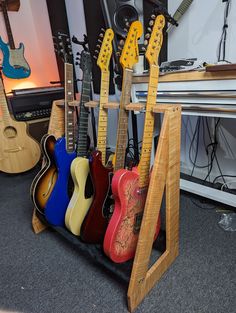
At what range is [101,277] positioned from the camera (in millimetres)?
964

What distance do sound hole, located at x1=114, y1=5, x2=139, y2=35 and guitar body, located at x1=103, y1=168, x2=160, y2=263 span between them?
113 cm

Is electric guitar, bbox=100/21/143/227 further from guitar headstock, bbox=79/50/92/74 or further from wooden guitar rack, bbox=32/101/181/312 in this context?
guitar headstock, bbox=79/50/92/74

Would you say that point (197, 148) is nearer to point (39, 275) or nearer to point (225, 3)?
point (225, 3)

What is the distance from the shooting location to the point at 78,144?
3.48 ft

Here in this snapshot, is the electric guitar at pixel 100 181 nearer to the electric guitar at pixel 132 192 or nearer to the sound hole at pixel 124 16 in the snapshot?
→ the electric guitar at pixel 132 192

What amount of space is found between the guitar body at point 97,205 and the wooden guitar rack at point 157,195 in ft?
0.47

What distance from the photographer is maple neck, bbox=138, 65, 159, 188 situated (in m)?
0.78

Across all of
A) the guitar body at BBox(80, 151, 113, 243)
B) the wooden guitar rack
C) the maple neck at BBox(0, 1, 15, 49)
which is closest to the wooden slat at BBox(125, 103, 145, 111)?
the wooden guitar rack

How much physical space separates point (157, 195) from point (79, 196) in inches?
14.4

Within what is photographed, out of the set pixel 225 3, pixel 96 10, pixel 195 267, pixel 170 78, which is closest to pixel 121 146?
pixel 170 78

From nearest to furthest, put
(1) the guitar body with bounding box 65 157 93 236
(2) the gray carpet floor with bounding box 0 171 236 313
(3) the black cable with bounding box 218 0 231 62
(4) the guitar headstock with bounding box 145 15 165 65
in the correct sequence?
(4) the guitar headstock with bounding box 145 15 165 65 → (2) the gray carpet floor with bounding box 0 171 236 313 → (1) the guitar body with bounding box 65 157 93 236 → (3) the black cable with bounding box 218 0 231 62

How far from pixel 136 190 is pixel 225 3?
1243mm

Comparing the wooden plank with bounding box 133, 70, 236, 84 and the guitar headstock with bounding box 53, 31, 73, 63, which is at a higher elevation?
the guitar headstock with bounding box 53, 31, 73, 63

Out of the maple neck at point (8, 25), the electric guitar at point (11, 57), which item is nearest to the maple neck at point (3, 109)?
the electric guitar at point (11, 57)
